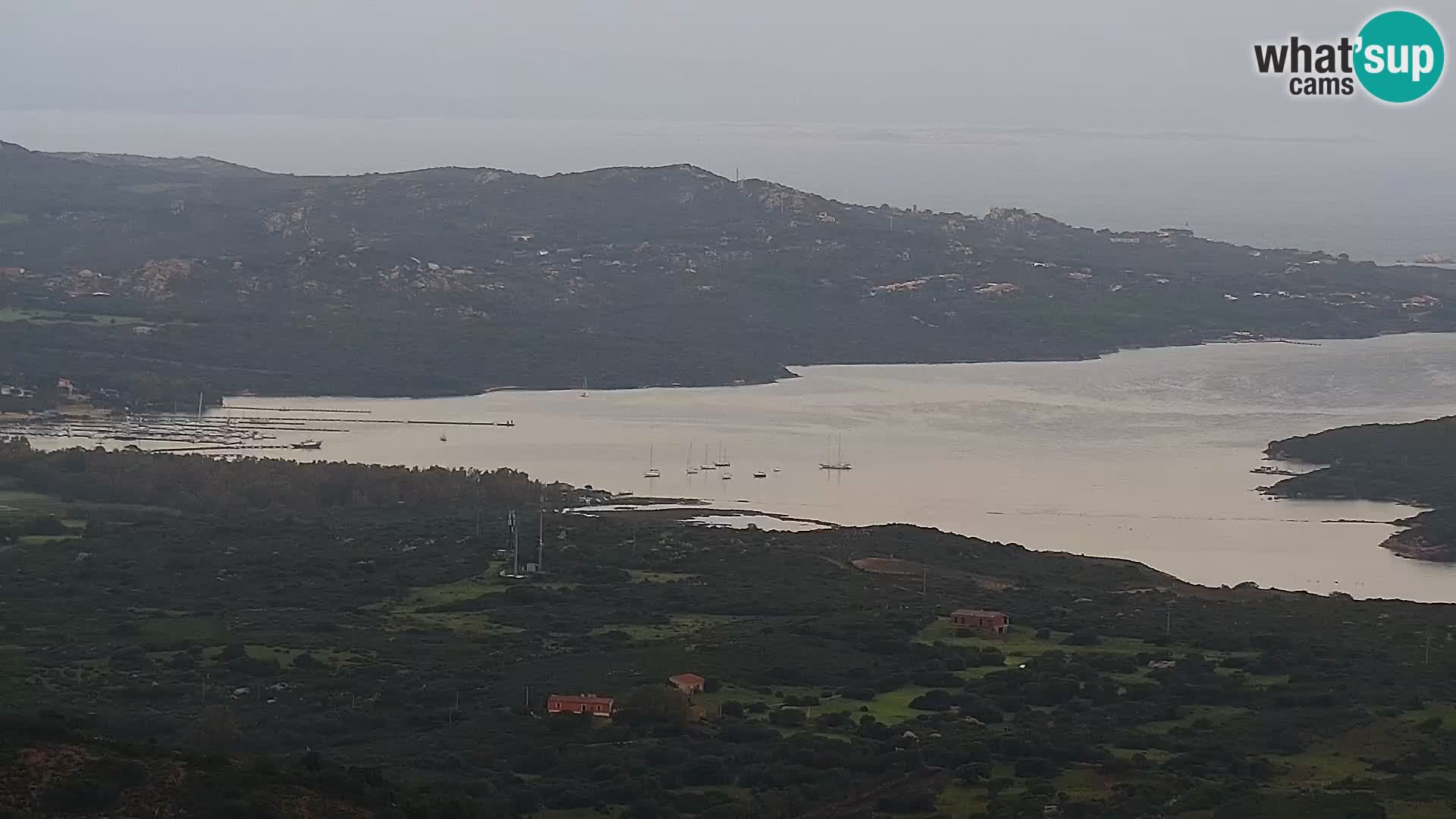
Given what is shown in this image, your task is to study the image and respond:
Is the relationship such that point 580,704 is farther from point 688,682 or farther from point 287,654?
point 287,654

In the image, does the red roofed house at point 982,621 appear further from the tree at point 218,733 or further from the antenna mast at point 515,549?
the tree at point 218,733

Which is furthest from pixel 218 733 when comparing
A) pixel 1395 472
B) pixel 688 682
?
pixel 1395 472

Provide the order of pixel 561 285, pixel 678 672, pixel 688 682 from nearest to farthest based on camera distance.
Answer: pixel 688 682, pixel 678 672, pixel 561 285

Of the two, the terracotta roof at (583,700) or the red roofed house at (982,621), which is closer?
the terracotta roof at (583,700)

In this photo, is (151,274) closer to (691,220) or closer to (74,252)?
(74,252)

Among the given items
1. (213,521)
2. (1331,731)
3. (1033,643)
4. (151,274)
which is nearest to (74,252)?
(151,274)

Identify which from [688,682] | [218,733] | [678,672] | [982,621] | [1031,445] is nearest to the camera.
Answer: [218,733]

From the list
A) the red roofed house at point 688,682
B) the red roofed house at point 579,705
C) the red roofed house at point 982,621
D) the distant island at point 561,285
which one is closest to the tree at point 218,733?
the red roofed house at point 579,705

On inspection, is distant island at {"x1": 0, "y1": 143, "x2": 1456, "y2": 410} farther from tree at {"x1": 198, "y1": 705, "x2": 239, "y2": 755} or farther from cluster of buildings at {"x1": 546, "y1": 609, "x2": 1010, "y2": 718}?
tree at {"x1": 198, "y1": 705, "x2": 239, "y2": 755}
